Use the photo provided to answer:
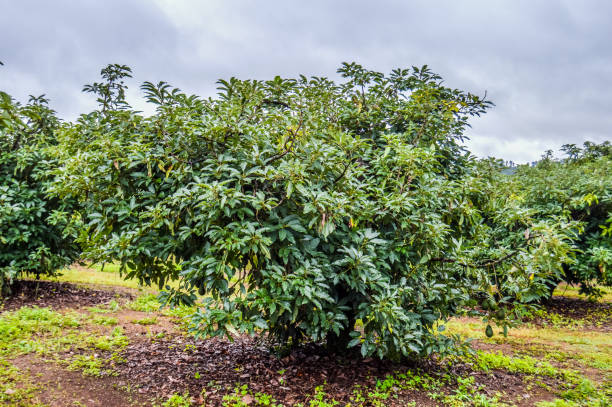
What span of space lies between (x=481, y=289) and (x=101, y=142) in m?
3.89

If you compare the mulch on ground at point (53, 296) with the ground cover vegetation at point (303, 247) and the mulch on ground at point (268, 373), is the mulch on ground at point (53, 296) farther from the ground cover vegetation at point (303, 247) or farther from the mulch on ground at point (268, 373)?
the mulch on ground at point (268, 373)

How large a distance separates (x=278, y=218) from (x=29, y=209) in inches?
211

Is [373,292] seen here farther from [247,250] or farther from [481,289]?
[247,250]

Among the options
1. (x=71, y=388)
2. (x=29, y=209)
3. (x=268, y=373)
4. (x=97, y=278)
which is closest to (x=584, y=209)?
(x=268, y=373)

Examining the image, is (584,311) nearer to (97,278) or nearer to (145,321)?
(145,321)

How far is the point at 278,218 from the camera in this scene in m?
3.04

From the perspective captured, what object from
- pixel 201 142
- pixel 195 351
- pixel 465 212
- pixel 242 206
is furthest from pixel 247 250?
pixel 195 351

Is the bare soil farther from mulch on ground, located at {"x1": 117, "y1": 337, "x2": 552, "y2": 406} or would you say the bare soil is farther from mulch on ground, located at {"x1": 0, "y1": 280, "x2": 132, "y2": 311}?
mulch on ground, located at {"x1": 0, "y1": 280, "x2": 132, "y2": 311}

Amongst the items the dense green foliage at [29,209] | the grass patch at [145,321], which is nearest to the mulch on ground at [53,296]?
the dense green foliage at [29,209]

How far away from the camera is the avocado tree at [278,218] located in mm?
2973

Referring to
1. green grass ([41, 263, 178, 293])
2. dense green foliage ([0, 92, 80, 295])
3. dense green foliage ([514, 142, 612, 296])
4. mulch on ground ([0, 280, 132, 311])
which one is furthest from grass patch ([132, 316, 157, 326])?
dense green foliage ([514, 142, 612, 296])

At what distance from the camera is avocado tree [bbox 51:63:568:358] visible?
2.97m

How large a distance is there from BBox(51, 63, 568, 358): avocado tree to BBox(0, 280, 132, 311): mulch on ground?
394 centimetres

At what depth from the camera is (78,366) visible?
161 inches
